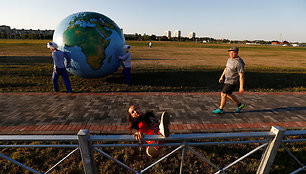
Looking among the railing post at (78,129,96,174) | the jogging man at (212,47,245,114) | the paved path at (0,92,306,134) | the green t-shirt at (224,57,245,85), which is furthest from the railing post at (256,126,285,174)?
the green t-shirt at (224,57,245,85)

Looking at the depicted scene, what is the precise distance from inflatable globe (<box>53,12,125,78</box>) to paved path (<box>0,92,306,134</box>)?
1216 millimetres

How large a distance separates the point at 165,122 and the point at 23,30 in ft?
587

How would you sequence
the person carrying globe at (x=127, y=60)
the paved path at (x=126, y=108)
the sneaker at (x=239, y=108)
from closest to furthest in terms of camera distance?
the paved path at (x=126, y=108) → the sneaker at (x=239, y=108) → the person carrying globe at (x=127, y=60)

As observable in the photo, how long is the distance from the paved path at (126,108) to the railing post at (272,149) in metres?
1.77

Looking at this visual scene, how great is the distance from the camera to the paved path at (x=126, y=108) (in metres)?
4.10

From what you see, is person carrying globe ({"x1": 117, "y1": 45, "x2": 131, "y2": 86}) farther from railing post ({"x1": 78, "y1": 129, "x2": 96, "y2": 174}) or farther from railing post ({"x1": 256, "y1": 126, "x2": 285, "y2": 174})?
railing post ({"x1": 256, "y1": 126, "x2": 285, "y2": 174})

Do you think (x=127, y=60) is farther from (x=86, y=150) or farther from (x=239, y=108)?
(x=86, y=150)

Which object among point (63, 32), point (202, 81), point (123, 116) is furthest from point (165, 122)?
point (202, 81)

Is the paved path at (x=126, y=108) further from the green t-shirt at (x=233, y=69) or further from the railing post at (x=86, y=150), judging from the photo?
the railing post at (x=86, y=150)

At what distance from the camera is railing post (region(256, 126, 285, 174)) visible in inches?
75.7

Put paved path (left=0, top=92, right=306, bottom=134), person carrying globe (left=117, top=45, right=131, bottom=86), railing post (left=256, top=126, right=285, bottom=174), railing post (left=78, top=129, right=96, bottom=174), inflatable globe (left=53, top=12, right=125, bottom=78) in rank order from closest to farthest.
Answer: railing post (left=78, top=129, right=96, bottom=174)
railing post (left=256, top=126, right=285, bottom=174)
paved path (left=0, top=92, right=306, bottom=134)
inflatable globe (left=53, top=12, right=125, bottom=78)
person carrying globe (left=117, top=45, right=131, bottom=86)

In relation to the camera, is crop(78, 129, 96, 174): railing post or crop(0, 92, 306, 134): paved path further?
crop(0, 92, 306, 134): paved path

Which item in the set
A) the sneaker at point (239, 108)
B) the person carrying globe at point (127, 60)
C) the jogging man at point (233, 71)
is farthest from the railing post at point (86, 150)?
the person carrying globe at point (127, 60)

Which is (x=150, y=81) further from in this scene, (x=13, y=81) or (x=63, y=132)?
(x=13, y=81)
